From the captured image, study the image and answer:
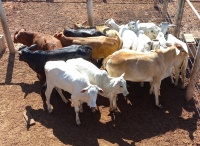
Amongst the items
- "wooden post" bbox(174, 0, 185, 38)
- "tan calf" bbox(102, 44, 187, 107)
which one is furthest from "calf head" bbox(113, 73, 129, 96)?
"wooden post" bbox(174, 0, 185, 38)

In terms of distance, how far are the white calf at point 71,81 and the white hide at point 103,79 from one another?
0.75 ft

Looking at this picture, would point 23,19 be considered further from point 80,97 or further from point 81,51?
point 80,97

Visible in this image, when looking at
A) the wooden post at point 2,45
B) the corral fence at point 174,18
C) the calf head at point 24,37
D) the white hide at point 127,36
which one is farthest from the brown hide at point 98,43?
the wooden post at point 2,45

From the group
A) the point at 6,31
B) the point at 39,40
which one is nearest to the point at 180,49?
the point at 39,40

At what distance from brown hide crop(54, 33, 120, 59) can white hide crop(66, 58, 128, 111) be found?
3.86 ft

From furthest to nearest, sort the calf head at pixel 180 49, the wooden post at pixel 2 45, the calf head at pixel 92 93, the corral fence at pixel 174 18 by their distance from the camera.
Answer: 1. the wooden post at pixel 2 45
2. the corral fence at pixel 174 18
3. the calf head at pixel 180 49
4. the calf head at pixel 92 93

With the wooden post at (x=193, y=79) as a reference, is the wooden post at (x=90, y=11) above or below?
above

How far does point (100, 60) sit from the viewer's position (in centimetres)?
951

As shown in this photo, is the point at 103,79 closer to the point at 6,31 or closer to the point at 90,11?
the point at 90,11

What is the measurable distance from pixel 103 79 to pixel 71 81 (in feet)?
2.62

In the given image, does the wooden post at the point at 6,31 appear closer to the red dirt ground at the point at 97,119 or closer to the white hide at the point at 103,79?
the red dirt ground at the point at 97,119

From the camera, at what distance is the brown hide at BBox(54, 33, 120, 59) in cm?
868

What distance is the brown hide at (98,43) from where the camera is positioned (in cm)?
868

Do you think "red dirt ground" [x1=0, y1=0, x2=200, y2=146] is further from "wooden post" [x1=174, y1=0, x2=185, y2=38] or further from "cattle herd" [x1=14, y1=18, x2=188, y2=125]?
"wooden post" [x1=174, y1=0, x2=185, y2=38]
